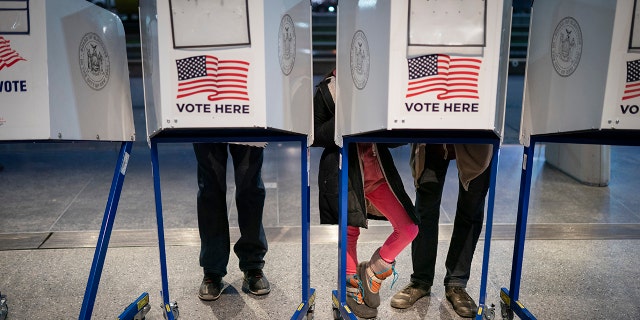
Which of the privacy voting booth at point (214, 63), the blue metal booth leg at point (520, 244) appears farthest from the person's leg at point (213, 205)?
the blue metal booth leg at point (520, 244)

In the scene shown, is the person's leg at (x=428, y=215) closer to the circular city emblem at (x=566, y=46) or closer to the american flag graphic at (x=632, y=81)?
the circular city emblem at (x=566, y=46)

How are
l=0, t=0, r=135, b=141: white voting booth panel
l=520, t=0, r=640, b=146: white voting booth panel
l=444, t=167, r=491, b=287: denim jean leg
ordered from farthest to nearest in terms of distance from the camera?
1. l=444, t=167, r=491, b=287: denim jean leg
2. l=0, t=0, r=135, b=141: white voting booth panel
3. l=520, t=0, r=640, b=146: white voting booth panel

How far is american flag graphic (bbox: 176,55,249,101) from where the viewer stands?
201 centimetres

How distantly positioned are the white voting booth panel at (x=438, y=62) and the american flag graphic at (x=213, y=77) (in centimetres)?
51

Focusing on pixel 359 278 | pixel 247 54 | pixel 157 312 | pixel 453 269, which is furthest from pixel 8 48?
pixel 453 269

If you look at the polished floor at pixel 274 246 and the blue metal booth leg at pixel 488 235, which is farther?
the polished floor at pixel 274 246

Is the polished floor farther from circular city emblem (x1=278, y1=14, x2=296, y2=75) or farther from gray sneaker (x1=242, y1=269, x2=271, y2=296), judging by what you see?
circular city emblem (x1=278, y1=14, x2=296, y2=75)

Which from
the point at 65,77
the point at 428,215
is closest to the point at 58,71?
the point at 65,77

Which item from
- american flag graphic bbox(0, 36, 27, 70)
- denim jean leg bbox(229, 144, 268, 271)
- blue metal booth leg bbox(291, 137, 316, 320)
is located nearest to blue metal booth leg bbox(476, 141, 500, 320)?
blue metal booth leg bbox(291, 137, 316, 320)

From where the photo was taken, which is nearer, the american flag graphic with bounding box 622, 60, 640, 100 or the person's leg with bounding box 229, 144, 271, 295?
the american flag graphic with bounding box 622, 60, 640, 100

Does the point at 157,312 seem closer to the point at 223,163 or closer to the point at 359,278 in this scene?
the point at 223,163

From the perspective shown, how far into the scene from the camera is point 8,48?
2076 mm

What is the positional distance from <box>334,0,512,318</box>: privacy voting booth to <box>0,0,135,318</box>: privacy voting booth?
1152mm

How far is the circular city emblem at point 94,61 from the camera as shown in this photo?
7.50 feet
